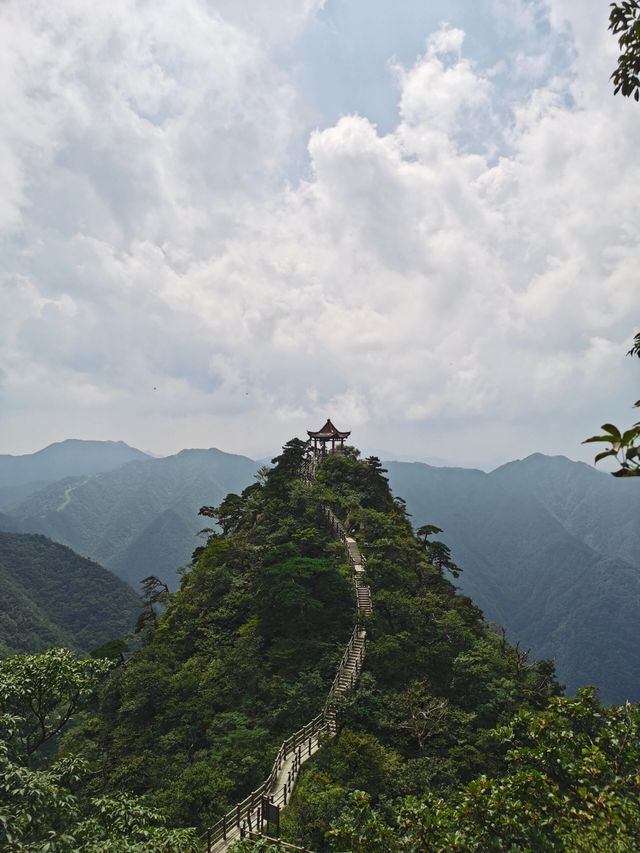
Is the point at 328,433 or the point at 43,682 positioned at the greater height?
the point at 328,433

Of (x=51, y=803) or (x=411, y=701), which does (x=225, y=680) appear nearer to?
(x=411, y=701)

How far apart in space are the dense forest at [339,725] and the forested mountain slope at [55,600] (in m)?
74.6

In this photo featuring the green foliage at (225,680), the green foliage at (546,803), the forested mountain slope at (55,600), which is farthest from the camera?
the forested mountain slope at (55,600)

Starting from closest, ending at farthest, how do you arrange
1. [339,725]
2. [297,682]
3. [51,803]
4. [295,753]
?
[51,803] → [295,753] → [339,725] → [297,682]

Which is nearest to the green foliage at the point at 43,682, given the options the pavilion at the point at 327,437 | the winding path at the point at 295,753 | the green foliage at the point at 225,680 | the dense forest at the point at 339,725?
the dense forest at the point at 339,725

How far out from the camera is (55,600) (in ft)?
407

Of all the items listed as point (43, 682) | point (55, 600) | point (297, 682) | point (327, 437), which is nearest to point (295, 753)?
point (297, 682)

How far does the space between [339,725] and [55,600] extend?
420 feet

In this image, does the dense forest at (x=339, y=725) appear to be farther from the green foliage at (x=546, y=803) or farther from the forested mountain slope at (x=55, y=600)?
the forested mountain slope at (x=55, y=600)

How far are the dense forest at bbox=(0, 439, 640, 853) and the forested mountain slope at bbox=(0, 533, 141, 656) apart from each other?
7457 cm

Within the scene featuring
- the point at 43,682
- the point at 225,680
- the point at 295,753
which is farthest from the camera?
the point at 225,680

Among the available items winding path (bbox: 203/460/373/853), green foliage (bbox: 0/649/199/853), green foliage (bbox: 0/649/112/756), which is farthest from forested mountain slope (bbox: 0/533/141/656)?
green foliage (bbox: 0/649/199/853)

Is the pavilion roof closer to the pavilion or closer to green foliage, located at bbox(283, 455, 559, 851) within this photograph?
the pavilion

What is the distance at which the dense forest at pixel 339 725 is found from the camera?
32.3ft
